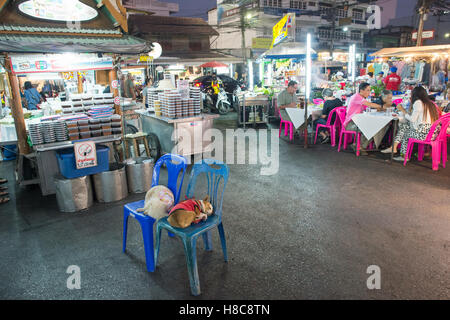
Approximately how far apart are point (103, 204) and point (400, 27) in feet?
160

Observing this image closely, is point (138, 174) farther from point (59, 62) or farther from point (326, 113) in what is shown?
point (326, 113)

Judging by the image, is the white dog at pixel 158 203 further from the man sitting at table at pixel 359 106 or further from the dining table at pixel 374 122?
the man sitting at table at pixel 359 106

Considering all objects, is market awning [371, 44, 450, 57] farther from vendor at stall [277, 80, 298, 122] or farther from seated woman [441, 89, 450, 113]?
vendor at stall [277, 80, 298, 122]

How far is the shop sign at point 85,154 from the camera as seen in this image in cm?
457

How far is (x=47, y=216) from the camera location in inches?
181

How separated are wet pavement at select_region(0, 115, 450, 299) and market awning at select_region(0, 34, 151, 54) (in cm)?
246

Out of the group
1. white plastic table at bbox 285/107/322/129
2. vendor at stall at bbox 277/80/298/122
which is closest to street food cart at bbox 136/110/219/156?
white plastic table at bbox 285/107/322/129

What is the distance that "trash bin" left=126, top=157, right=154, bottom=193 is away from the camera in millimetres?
5176

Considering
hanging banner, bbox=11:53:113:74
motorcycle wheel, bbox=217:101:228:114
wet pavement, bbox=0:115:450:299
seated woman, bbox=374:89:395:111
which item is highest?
hanging banner, bbox=11:53:113:74

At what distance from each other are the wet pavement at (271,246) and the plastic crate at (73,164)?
0.56m

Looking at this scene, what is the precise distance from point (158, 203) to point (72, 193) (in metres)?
2.21

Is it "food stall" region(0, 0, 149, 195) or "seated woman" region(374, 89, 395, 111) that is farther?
"seated woman" region(374, 89, 395, 111)
